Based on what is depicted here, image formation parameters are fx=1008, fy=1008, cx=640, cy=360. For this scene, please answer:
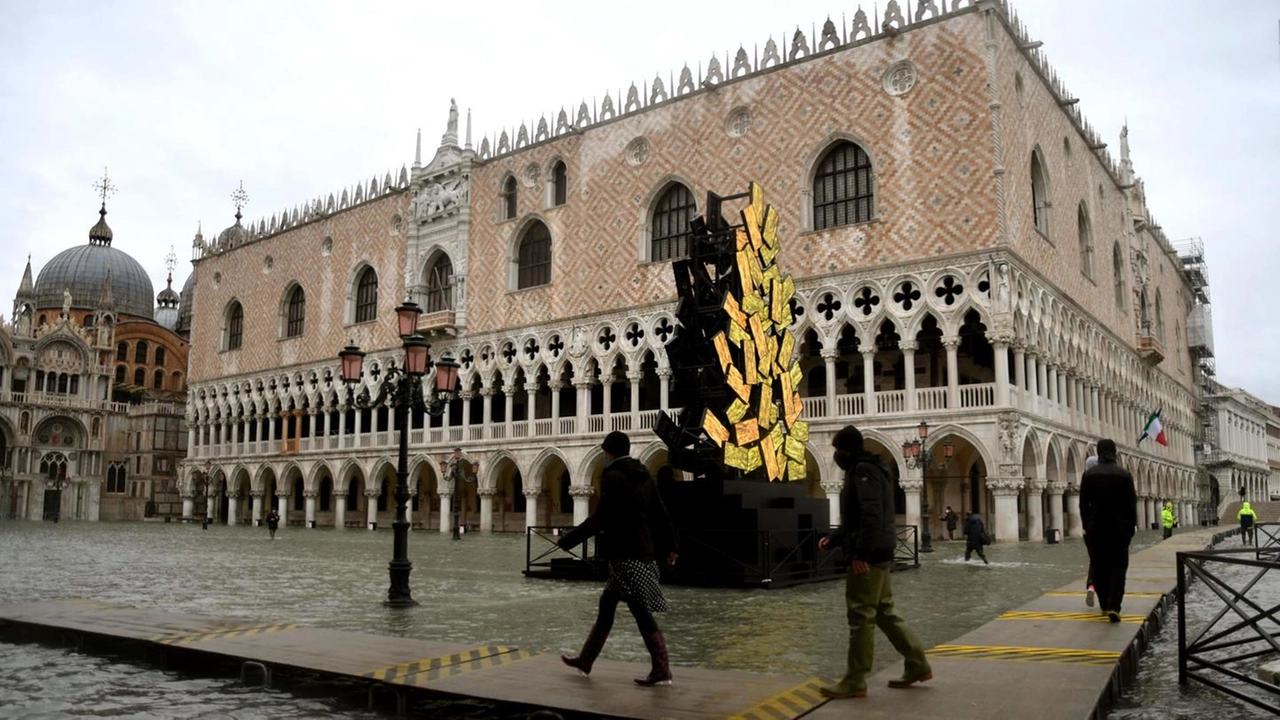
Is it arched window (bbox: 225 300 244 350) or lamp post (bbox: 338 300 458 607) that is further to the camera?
arched window (bbox: 225 300 244 350)

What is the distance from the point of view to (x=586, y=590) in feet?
42.4

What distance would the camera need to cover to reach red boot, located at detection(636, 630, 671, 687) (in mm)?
5727

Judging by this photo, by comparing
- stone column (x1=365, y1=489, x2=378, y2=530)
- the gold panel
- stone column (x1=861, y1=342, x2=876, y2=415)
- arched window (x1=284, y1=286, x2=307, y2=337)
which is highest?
arched window (x1=284, y1=286, x2=307, y2=337)

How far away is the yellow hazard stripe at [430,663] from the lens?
6020 mm

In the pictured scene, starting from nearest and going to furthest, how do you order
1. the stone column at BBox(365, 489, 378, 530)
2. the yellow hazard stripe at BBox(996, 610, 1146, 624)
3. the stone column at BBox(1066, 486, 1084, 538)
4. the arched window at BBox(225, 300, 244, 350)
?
the yellow hazard stripe at BBox(996, 610, 1146, 624)
the stone column at BBox(1066, 486, 1084, 538)
the stone column at BBox(365, 489, 378, 530)
the arched window at BBox(225, 300, 244, 350)

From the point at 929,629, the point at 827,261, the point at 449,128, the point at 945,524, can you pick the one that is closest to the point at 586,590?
the point at 929,629

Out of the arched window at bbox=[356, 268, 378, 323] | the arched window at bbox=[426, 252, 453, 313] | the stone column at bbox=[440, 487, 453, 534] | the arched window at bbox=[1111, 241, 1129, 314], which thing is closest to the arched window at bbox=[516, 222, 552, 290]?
the arched window at bbox=[426, 252, 453, 313]

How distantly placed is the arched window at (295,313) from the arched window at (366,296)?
13.6 ft

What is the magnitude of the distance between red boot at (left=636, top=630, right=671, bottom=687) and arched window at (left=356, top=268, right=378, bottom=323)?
37353 millimetres

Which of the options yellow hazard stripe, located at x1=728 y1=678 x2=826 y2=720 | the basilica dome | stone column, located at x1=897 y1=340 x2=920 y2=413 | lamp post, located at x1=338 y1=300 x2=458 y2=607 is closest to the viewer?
yellow hazard stripe, located at x1=728 y1=678 x2=826 y2=720

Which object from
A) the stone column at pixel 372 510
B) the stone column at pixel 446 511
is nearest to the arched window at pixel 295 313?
the stone column at pixel 372 510

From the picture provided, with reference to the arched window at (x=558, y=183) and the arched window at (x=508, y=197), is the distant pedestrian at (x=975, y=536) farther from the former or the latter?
the arched window at (x=508, y=197)

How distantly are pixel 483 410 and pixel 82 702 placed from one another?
31.8 m

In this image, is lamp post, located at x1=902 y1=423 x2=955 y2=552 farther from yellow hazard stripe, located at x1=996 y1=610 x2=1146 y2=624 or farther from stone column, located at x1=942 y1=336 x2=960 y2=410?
yellow hazard stripe, located at x1=996 y1=610 x2=1146 y2=624
